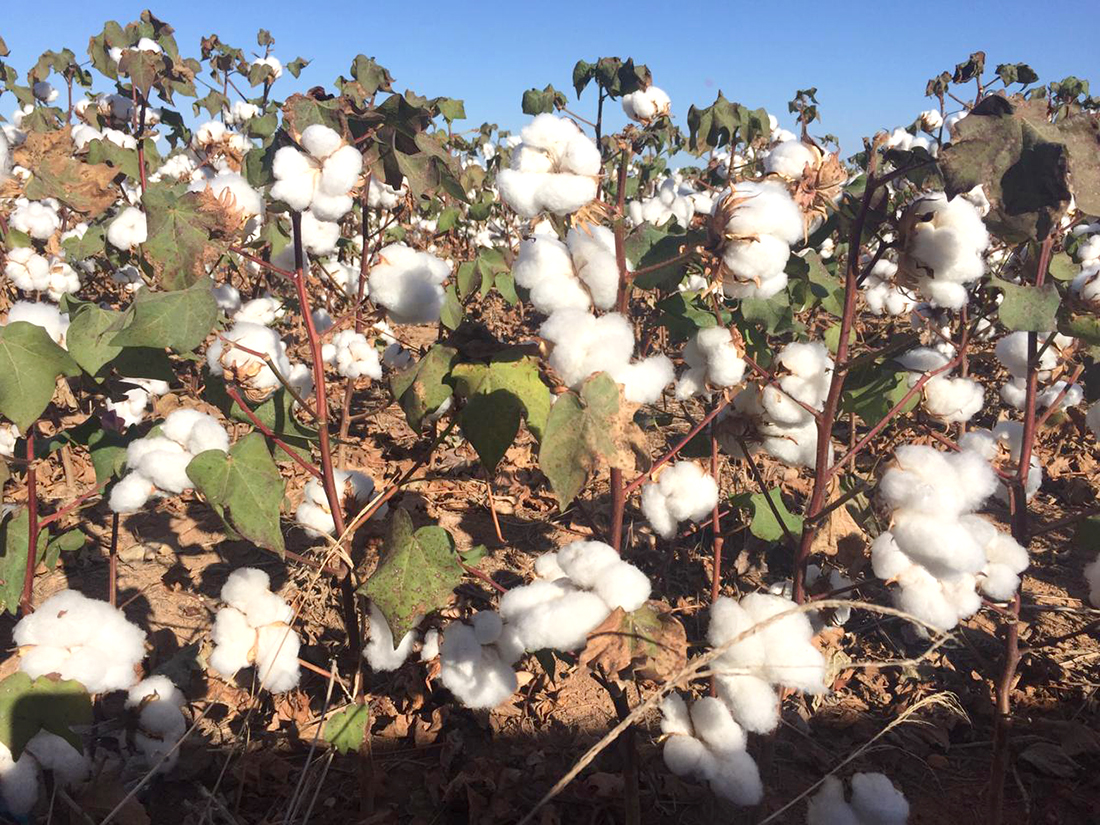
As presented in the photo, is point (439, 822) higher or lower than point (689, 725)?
lower

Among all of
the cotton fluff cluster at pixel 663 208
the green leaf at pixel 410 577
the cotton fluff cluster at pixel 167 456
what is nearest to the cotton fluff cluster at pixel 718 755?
the green leaf at pixel 410 577

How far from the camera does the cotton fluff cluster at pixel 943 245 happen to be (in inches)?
56.3

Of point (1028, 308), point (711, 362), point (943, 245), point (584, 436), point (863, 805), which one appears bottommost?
point (863, 805)

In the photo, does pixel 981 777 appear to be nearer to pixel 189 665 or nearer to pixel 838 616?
pixel 838 616

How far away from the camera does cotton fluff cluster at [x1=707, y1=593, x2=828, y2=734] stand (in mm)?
1403

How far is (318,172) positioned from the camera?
4.84 ft

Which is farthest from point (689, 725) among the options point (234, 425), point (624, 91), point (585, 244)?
point (234, 425)

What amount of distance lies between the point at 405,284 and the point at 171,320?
50 centimetres

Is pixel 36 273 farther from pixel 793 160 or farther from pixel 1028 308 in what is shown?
pixel 1028 308

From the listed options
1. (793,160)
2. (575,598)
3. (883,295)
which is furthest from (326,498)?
(883,295)

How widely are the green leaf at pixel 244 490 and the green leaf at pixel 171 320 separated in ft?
0.84

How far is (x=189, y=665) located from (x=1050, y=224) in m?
2.43

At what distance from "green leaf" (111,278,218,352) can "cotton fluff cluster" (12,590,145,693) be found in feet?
1.99

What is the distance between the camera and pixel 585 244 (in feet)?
4.56
